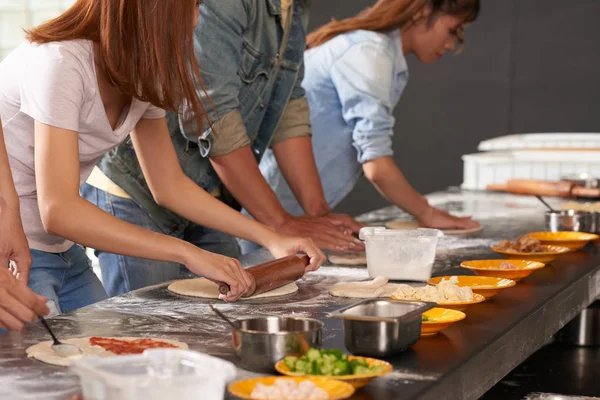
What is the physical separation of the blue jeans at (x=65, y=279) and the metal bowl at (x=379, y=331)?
794 millimetres

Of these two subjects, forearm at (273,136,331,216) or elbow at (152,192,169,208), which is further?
forearm at (273,136,331,216)

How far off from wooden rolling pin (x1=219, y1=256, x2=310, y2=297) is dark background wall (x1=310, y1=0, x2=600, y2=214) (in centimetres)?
409

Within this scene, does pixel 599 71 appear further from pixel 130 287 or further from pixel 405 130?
pixel 130 287

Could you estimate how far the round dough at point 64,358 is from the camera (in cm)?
135

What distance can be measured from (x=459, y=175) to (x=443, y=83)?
2.06 ft

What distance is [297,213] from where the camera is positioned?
334 cm

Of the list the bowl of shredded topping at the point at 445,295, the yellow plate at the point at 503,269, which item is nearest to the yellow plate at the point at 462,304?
the bowl of shredded topping at the point at 445,295

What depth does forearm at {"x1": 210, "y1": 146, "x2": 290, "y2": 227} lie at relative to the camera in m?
2.47

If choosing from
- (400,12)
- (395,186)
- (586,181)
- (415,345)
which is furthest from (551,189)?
(415,345)

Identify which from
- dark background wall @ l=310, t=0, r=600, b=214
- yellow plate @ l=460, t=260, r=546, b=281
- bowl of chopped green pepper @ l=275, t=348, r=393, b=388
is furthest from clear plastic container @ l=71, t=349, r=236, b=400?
dark background wall @ l=310, t=0, r=600, b=214

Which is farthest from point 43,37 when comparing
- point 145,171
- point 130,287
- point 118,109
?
point 130,287

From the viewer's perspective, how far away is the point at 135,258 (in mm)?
2354

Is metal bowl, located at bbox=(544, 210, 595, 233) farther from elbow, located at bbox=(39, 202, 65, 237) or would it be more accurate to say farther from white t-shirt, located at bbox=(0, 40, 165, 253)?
elbow, located at bbox=(39, 202, 65, 237)

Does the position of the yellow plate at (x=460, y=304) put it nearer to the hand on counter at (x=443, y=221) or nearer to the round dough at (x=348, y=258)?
the round dough at (x=348, y=258)
